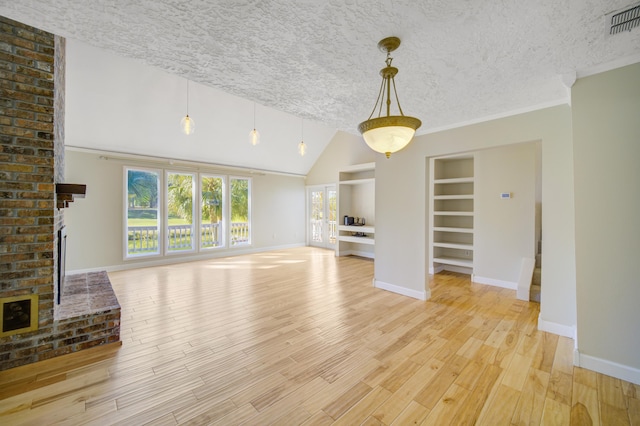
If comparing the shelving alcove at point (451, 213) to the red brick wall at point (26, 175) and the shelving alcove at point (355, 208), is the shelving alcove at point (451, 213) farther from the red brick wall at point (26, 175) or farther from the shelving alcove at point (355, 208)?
the red brick wall at point (26, 175)

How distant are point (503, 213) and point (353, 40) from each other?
4.17 m

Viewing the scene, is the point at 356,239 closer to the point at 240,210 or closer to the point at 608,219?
the point at 240,210

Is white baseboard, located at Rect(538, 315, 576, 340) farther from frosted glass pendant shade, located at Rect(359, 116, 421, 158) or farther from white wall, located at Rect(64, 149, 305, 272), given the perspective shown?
white wall, located at Rect(64, 149, 305, 272)

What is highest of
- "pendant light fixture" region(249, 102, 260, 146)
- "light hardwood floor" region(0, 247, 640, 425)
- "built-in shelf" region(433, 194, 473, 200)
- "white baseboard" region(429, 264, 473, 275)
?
"pendant light fixture" region(249, 102, 260, 146)

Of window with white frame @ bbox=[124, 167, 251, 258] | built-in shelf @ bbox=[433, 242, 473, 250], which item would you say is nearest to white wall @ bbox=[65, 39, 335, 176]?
window with white frame @ bbox=[124, 167, 251, 258]

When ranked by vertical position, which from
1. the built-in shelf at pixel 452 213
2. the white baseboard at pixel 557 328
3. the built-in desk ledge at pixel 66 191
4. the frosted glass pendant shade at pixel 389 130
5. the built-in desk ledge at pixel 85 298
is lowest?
the white baseboard at pixel 557 328

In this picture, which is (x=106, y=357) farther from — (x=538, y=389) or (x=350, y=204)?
(x=350, y=204)

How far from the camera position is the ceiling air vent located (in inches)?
60.8

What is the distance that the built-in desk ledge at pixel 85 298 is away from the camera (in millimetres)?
2406

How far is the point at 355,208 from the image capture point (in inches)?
309

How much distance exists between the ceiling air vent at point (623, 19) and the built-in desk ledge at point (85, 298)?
14.9 ft

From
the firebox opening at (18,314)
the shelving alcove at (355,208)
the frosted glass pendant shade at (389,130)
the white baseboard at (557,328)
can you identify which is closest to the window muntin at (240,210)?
the shelving alcove at (355,208)

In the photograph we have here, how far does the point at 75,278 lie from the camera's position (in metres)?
3.42

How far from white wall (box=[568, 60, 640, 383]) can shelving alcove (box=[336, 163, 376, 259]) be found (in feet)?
16.2
